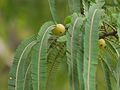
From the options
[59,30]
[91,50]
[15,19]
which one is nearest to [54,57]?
[59,30]

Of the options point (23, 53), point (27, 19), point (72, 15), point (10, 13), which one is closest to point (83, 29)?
point (72, 15)

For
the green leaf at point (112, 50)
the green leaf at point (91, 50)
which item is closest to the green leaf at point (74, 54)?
the green leaf at point (91, 50)

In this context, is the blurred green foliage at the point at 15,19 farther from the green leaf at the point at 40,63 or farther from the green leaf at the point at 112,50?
the green leaf at the point at 40,63

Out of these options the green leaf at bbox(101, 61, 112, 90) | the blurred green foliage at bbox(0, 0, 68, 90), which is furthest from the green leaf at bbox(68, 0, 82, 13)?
the blurred green foliage at bbox(0, 0, 68, 90)

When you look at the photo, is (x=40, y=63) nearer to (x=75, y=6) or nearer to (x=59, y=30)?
(x=59, y=30)

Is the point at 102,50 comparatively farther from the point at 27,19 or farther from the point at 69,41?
the point at 27,19

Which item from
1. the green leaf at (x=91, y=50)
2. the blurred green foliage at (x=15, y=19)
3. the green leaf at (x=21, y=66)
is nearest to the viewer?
the green leaf at (x=91, y=50)

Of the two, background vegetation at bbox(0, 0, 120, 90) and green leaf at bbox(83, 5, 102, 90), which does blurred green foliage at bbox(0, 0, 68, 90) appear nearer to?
background vegetation at bbox(0, 0, 120, 90)
